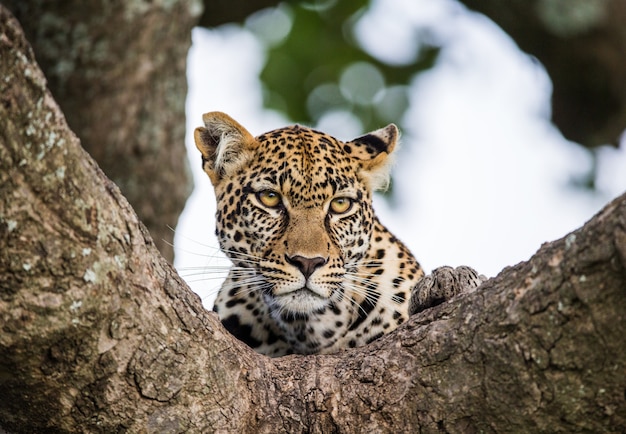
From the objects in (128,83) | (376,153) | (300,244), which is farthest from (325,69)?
(300,244)

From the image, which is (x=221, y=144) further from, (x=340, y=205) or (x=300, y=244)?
(x=300, y=244)

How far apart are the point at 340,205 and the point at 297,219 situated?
39cm

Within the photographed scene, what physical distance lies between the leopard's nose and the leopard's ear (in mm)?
1082

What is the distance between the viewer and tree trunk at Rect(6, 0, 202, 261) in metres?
8.10

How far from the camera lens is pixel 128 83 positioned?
872 centimetres

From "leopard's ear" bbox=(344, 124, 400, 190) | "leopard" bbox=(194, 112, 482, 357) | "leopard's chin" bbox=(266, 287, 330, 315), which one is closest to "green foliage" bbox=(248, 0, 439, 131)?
"leopard's ear" bbox=(344, 124, 400, 190)

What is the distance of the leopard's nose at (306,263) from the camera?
262 inches

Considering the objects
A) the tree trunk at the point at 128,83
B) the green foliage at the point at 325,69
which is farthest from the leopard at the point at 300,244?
the green foliage at the point at 325,69

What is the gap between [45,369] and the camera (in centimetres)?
438

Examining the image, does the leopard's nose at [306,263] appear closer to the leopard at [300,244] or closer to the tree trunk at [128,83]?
the leopard at [300,244]

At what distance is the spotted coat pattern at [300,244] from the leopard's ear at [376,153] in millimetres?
11

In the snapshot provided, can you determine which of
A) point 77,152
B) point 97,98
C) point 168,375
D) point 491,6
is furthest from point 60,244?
point 491,6

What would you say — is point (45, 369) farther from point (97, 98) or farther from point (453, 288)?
point (97, 98)

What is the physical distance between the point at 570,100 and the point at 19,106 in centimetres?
697
